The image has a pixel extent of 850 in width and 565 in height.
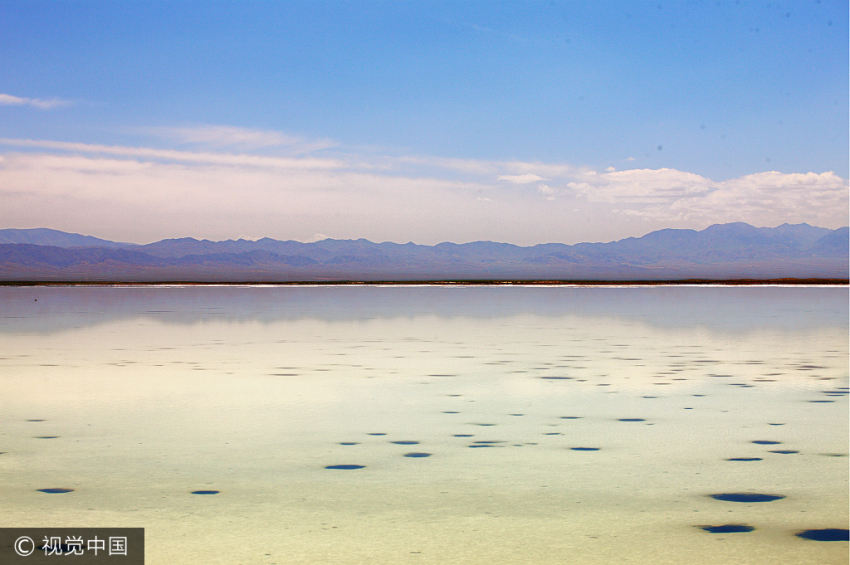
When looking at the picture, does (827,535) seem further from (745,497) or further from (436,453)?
(436,453)

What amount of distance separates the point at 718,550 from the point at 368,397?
5.90m

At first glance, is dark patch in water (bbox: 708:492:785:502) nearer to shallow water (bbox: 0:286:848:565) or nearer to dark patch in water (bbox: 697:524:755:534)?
shallow water (bbox: 0:286:848:565)

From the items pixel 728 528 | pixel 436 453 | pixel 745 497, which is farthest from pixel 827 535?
pixel 436 453

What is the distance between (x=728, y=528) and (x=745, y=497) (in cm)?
76

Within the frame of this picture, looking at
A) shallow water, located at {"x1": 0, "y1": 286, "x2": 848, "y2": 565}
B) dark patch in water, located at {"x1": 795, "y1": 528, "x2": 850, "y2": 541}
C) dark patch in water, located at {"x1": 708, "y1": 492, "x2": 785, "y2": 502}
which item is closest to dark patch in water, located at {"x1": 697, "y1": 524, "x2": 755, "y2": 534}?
shallow water, located at {"x1": 0, "y1": 286, "x2": 848, "y2": 565}

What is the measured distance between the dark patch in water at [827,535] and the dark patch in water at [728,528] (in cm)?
28

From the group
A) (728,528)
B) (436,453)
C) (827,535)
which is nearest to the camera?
(827,535)

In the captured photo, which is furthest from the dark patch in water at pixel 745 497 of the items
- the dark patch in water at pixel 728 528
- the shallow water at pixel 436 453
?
the dark patch in water at pixel 728 528

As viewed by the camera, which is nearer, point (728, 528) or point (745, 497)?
point (728, 528)

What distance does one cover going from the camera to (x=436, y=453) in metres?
7.24

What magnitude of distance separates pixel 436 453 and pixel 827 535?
307 cm

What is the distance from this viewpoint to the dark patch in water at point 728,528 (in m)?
5.16

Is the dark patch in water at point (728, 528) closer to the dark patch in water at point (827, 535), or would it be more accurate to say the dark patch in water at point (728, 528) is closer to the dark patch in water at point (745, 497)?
the dark patch in water at point (827, 535)

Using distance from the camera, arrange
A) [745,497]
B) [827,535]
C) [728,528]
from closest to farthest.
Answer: [827,535] → [728,528] → [745,497]
